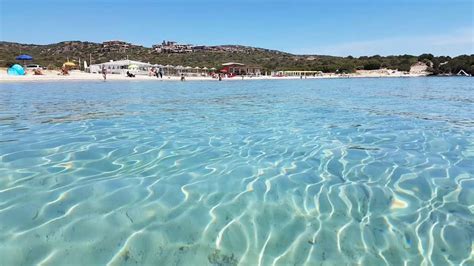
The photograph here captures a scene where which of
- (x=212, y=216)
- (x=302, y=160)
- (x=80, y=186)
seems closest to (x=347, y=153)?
(x=302, y=160)

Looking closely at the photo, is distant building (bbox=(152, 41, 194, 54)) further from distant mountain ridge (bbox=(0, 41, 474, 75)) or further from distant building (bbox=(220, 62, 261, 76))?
distant building (bbox=(220, 62, 261, 76))

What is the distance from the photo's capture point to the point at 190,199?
346 cm

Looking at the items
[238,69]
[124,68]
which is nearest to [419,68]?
[238,69]

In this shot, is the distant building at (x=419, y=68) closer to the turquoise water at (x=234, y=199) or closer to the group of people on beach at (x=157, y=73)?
the group of people on beach at (x=157, y=73)

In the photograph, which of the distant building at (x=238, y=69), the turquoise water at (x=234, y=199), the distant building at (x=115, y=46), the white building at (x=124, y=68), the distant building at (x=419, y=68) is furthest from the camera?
the distant building at (x=115, y=46)

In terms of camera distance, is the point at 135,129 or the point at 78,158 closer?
the point at 78,158

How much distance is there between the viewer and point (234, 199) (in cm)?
348

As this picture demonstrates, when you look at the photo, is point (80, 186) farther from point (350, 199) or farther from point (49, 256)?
point (350, 199)

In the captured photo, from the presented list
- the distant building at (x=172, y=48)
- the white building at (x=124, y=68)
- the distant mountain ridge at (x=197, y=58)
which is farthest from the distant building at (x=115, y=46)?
the white building at (x=124, y=68)

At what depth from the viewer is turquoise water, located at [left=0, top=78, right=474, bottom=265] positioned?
2557 millimetres

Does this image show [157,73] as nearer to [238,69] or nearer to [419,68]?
[238,69]

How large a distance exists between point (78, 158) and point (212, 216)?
8.68 feet

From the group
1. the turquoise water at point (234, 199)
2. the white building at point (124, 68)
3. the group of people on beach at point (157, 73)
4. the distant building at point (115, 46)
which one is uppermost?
the distant building at point (115, 46)

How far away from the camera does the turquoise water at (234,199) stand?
8.39ft
